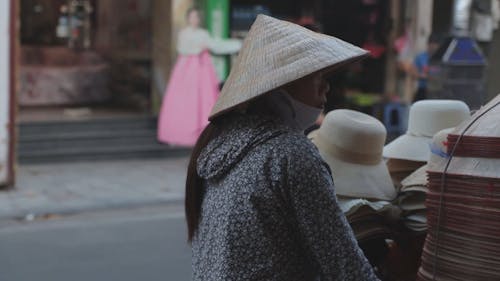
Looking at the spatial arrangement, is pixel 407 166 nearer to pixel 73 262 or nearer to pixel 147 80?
pixel 73 262

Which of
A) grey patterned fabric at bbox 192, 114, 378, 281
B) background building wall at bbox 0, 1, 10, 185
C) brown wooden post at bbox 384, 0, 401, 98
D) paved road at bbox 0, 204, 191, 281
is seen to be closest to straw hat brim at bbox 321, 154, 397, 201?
grey patterned fabric at bbox 192, 114, 378, 281

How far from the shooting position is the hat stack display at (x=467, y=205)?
6.27 feet

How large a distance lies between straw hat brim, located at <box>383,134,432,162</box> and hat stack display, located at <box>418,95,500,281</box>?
0.53 meters

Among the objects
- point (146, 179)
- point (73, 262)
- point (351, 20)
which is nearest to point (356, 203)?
point (73, 262)

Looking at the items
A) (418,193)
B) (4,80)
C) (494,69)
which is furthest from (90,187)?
(418,193)

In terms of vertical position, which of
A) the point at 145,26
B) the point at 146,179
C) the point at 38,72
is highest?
the point at 145,26

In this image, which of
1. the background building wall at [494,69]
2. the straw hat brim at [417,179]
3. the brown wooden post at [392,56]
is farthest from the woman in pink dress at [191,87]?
the straw hat brim at [417,179]

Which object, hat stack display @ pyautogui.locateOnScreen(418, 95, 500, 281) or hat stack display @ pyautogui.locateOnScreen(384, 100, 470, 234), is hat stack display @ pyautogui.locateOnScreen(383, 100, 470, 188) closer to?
hat stack display @ pyautogui.locateOnScreen(384, 100, 470, 234)

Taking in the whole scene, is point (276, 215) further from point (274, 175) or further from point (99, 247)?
point (99, 247)

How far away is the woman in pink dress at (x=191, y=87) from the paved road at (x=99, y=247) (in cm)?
291

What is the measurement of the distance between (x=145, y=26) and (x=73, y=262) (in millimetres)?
7408

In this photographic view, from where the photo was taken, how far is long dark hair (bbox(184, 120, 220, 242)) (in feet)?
6.61

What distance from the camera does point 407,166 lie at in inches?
107

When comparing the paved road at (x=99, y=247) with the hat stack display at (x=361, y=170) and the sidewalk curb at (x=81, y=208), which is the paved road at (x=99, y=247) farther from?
the hat stack display at (x=361, y=170)
